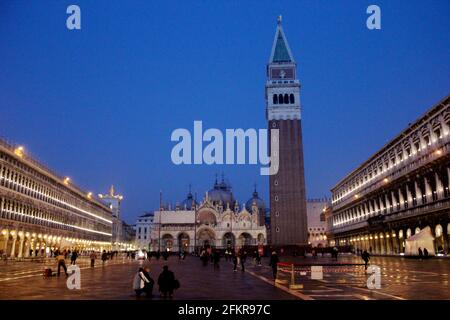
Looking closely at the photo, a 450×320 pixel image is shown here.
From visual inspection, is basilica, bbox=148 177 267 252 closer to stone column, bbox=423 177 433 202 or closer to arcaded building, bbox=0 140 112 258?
arcaded building, bbox=0 140 112 258

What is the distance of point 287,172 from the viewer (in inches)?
2921

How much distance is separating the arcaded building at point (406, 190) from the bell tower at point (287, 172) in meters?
8.97

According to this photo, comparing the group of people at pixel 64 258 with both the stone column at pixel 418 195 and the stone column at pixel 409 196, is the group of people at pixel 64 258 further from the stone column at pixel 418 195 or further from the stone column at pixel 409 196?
the stone column at pixel 409 196

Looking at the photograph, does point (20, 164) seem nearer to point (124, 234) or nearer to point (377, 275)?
point (377, 275)

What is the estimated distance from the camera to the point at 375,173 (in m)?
60.1

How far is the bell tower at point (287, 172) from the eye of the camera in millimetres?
73000

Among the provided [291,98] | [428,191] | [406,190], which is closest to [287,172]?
[291,98]

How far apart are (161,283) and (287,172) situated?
62.7 metres

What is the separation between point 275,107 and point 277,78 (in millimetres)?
7365

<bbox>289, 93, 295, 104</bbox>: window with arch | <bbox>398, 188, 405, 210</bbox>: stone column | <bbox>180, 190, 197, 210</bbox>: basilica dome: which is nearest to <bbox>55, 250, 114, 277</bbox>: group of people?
<bbox>398, 188, 405, 210</bbox>: stone column

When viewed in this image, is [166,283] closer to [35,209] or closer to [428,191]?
[428,191]

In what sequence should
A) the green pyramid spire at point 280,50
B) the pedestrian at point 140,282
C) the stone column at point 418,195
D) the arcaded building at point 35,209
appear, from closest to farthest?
the pedestrian at point 140,282, the stone column at point 418,195, the arcaded building at point 35,209, the green pyramid spire at point 280,50

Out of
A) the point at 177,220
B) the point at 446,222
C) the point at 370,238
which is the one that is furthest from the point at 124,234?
the point at 446,222

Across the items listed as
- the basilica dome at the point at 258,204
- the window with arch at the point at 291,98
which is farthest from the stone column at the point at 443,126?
the basilica dome at the point at 258,204
